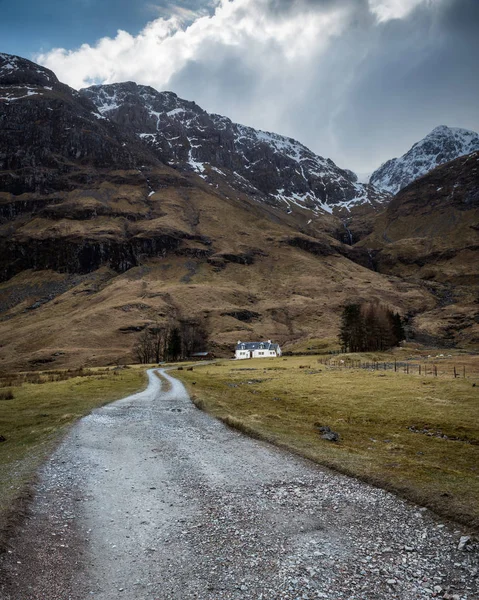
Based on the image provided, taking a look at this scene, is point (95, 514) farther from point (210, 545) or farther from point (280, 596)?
point (280, 596)

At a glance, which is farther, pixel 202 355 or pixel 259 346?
pixel 202 355

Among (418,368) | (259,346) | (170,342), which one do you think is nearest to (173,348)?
(170,342)

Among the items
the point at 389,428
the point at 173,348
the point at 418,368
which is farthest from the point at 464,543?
the point at 173,348

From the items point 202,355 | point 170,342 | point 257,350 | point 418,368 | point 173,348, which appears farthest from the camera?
point 202,355

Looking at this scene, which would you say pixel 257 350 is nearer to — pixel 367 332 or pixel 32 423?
pixel 367 332

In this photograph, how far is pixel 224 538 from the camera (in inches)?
377

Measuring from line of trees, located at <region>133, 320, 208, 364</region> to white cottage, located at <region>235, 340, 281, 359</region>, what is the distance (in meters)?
24.7

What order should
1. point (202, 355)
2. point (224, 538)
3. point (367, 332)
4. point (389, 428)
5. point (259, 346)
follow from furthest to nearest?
point (202, 355) < point (259, 346) < point (367, 332) < point (389, 428) < point (224, 538)

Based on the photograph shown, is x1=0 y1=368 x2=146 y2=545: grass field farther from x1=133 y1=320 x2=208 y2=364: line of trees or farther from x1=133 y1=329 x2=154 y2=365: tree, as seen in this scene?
x1=133 y1=320 x2=208 y2=364: line of trees

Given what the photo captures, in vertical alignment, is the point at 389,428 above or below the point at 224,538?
below

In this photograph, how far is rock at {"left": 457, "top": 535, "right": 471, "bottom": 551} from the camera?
8913 mm

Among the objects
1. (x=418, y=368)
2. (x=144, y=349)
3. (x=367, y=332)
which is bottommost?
(x=418, y=368)

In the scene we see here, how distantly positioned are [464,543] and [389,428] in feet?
57.5

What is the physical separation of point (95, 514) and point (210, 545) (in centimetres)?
396
